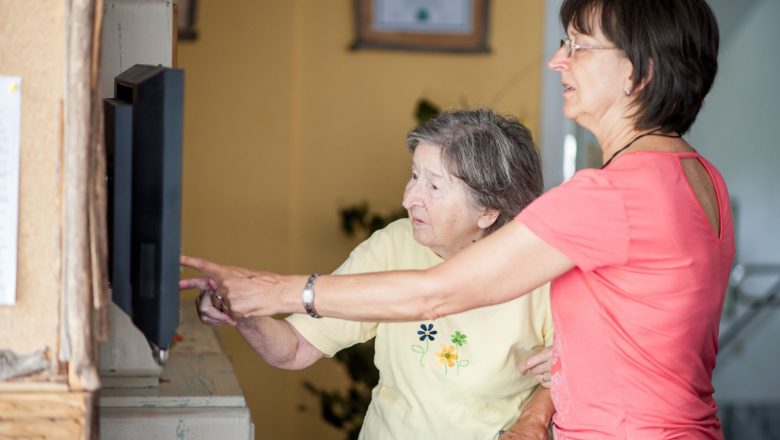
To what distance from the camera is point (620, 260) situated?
1.57 meters

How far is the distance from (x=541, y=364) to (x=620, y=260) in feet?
1.73

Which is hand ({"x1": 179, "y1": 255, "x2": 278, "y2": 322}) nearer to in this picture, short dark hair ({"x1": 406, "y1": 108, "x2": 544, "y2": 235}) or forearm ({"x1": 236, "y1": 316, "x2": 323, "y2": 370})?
forearm ({"x1": 236, "y1": 316, "x2": 323, "y2": 370})

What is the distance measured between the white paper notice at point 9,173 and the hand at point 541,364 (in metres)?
1.12

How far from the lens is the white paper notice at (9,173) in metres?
1.20

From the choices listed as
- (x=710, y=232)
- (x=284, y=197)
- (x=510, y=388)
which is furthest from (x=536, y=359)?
(x=284, y=197)

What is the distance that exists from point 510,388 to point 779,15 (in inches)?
155

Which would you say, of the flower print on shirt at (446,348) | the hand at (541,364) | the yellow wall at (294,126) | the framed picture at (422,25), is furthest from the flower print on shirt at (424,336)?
the framed picture at (422,25)

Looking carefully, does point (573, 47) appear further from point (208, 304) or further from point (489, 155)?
point (208, 304)

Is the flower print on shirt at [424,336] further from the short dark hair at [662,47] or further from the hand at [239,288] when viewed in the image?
the short dark hair at [662,47]

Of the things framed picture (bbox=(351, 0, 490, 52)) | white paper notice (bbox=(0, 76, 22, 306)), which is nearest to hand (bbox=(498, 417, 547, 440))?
white paper notice (bbox=(0, 76, 22, 306))

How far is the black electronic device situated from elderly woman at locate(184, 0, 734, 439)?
35 centimetres

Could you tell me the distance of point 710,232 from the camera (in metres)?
1.61

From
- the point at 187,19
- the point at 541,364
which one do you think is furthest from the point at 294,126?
the point at 541,364

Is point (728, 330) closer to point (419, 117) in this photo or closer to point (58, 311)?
point (419, 117)
